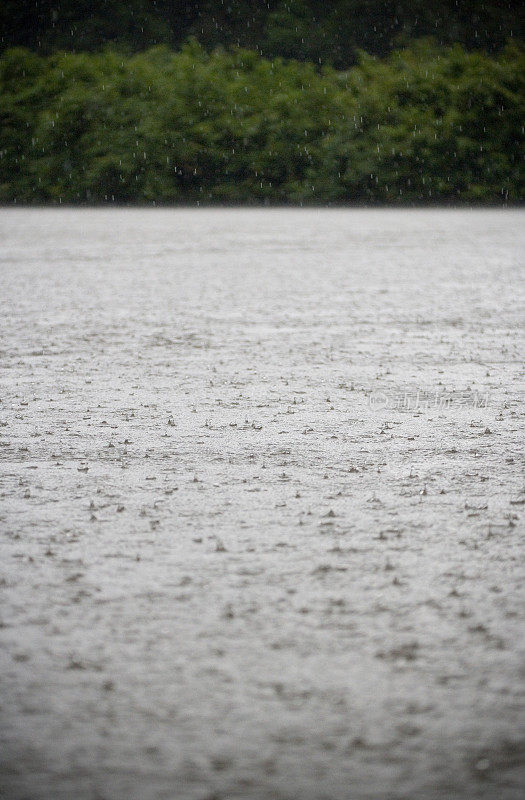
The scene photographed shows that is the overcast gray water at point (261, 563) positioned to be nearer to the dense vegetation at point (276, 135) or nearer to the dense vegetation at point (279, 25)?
the dense vegetation at point (276, 135)

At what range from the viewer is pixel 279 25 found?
52000 mm

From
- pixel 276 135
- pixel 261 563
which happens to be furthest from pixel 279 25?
pixel 261 563

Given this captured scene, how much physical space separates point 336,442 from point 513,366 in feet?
6.79

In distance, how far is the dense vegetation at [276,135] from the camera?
113 feet

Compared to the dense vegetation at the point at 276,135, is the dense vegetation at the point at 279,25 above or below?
above

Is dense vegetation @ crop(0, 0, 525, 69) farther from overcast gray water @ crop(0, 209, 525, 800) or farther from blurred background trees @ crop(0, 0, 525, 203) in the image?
overcast gray water @ crop(0, 209, 525, 800)

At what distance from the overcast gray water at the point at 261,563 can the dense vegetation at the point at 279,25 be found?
47508 mm

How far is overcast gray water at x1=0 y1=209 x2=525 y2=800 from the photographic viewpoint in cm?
192

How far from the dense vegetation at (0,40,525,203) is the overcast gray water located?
92.0 ft

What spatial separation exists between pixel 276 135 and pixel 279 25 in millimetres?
19185

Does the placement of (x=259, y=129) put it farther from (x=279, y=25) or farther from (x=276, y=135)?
(x=279, y=25)

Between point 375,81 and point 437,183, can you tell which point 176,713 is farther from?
point 375,81

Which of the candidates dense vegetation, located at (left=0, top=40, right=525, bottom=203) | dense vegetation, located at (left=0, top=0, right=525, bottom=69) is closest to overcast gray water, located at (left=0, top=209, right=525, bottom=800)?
dense vegetation, located at (left=0, top=40, right=525, bottom=203)

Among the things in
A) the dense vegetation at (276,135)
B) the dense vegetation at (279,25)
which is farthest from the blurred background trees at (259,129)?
the dense vegetation at (279,25)
